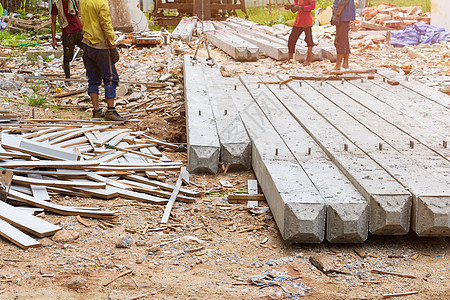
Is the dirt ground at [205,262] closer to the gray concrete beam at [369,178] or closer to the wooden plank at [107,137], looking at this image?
the gray concrete beam at [369,178]

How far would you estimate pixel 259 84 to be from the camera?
25.6 ft

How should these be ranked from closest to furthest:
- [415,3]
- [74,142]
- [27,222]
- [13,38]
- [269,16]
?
[27,222] → [74,142] → [13,38] → [415,3] → [269,16]

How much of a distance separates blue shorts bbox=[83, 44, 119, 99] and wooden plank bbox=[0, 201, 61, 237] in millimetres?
3696

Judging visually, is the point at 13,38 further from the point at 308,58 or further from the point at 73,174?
the point at 73,174

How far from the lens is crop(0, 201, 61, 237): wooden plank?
385cm

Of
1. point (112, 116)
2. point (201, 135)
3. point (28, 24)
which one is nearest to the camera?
point (201, 135)

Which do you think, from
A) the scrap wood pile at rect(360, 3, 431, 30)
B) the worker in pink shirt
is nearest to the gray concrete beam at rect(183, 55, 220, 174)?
the worker in pink shirt

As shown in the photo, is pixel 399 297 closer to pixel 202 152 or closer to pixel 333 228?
pixel 333 228

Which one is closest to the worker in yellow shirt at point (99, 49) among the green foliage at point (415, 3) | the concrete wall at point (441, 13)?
the concrete wall at point (441, 13)

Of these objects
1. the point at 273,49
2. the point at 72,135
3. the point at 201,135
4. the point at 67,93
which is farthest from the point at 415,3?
the point at 72,135

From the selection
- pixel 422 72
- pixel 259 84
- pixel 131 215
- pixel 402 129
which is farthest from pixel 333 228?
pixel 422 72

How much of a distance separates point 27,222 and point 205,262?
1.35m

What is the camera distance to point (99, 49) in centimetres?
729

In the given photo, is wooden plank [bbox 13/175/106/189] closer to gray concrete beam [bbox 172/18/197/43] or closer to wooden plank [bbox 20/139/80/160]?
wooden plank [bbox 20/139/80/160]
